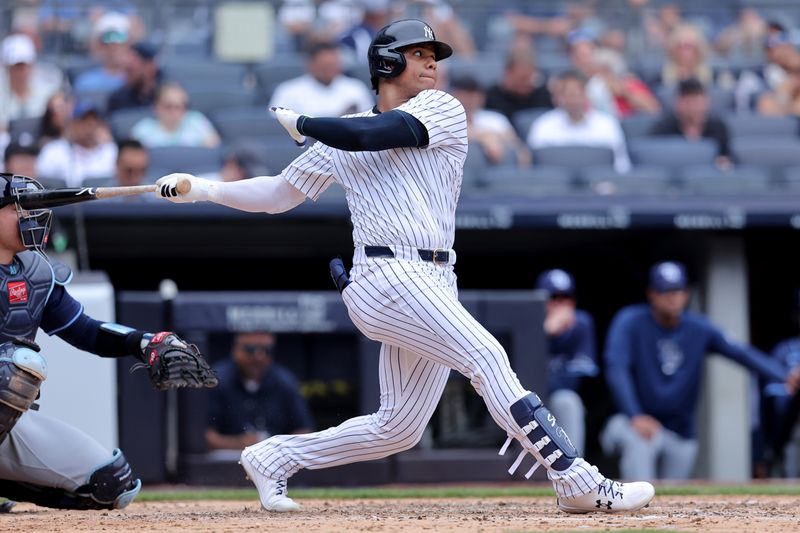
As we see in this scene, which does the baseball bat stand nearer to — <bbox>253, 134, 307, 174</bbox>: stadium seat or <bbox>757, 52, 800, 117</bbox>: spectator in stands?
<bbox>253, 134, 307, 174</bbox>: stadium seat

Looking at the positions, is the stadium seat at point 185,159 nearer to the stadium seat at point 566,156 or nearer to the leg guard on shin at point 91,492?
the stadium seat at point 566,156

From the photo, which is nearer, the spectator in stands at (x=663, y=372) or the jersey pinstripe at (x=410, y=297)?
the jersey pinstripe at (x=410, y=297)

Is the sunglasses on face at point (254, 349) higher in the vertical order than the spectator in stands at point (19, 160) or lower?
lower

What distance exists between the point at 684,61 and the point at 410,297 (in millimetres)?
6436

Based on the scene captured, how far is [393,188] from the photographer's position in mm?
4152

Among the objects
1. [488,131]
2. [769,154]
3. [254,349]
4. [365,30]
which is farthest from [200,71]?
[769,154]

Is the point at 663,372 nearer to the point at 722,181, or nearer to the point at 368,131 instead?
the point at 722,181

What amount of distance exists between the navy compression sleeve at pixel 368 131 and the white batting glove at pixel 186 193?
0.38 m

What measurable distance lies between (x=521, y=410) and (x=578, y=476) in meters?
0.27

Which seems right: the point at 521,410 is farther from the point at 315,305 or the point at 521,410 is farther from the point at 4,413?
the point at 315,305

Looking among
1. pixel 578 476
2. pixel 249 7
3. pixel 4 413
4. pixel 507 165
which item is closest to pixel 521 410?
pixel 578 476


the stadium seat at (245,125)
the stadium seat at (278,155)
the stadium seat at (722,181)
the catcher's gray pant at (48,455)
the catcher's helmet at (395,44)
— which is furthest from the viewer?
the stadium seat at (245,125)

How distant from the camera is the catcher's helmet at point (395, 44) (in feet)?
13.8

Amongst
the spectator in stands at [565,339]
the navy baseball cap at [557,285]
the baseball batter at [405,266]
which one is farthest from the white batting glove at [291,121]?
the navy baseball cap at [557,285]
